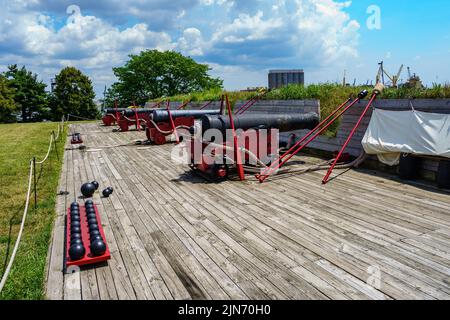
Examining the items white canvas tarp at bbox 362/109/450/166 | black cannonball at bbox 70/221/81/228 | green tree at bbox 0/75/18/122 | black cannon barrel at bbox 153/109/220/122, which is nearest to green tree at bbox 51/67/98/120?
green tree at bbox 0/75/18/122

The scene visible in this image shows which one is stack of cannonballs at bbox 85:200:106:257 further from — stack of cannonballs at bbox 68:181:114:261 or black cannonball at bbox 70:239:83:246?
black cannonball at bbox 70:239:83:246

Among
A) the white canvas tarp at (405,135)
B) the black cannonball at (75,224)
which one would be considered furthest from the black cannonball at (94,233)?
the white canvas tarp at (405,135)

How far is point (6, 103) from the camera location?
31.4 meters

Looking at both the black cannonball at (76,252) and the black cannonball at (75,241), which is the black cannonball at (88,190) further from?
the black cannonball at (76,252)

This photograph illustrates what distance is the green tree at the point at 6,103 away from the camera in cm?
3133

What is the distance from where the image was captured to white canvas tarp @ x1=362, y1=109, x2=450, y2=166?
595 centimetres

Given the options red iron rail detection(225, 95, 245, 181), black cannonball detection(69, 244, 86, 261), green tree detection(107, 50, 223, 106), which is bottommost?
black cannonball detection(69, 244, 86, 261)

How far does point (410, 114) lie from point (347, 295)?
198 inches

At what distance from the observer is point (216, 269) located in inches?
126

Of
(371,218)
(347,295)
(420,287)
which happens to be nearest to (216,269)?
(347,295)

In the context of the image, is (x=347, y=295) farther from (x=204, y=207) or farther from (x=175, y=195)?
(x=175, y=195)

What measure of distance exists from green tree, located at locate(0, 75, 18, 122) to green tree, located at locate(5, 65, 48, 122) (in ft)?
6.04

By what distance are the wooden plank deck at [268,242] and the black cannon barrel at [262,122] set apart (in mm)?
1219

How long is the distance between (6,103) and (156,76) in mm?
14257
